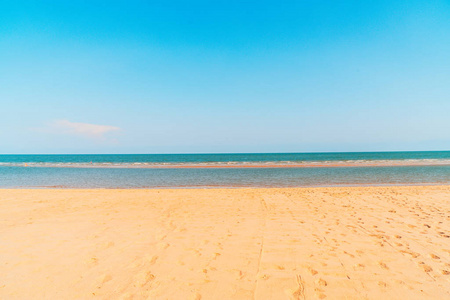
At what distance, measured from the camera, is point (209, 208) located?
29.2ft

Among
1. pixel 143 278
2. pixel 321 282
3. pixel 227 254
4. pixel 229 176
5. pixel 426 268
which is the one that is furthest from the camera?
pixel 229 176

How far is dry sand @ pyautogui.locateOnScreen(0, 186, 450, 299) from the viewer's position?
352cm

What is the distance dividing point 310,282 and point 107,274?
340 cm

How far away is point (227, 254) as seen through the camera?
15.5 ft

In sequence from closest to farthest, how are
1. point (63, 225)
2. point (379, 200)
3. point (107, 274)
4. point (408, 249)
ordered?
point (107, 274) < point (408, 249) < point (63, 225) < point (379, 200)

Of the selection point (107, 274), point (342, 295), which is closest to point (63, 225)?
point (107, 274)

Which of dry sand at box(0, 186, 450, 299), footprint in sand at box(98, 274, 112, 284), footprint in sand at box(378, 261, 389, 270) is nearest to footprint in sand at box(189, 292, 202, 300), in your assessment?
dry sand at box(0, 186, 450, 299)

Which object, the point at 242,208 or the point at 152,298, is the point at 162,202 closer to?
the point at 242,208

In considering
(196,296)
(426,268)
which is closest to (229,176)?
(426,268)

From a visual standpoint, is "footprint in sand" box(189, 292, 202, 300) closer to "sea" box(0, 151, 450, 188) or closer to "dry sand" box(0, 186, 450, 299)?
"dry sand" box(0, 186, 450, 299)

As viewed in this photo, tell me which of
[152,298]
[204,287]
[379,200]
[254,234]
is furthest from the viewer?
[379,200]

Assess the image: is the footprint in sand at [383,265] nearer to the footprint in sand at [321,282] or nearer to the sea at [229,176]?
the footprint in sand at [321,282]

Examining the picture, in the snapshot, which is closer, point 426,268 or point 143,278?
point 143,278

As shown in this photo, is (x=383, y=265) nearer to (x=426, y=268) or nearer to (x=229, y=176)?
(x=426, y=268)
